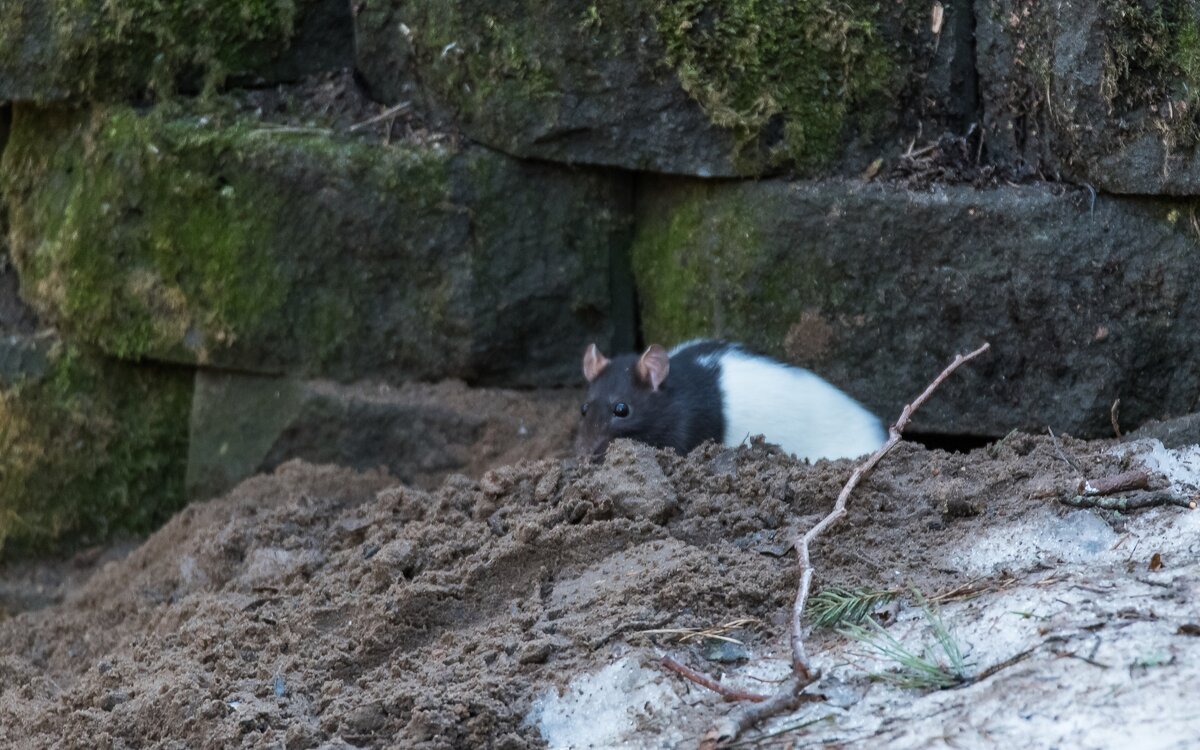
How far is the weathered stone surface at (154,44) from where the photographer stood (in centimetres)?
518

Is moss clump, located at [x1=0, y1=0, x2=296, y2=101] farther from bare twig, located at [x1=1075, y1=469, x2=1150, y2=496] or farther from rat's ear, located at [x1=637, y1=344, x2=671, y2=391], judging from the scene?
bare twig, located at [x1=1075, y1=469, x2=1150, y2=496]

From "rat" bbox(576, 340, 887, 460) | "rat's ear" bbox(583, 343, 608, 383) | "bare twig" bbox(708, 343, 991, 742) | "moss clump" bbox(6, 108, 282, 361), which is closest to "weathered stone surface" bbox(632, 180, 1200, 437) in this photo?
"rat" bbox(576, 340, 887, 460)

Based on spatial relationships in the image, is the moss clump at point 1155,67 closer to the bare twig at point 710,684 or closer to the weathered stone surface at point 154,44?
the bare twig at point 710,684

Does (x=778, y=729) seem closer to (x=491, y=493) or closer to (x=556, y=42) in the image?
(x=491, y=493)

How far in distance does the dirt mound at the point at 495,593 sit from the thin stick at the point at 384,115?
1666 millimetres

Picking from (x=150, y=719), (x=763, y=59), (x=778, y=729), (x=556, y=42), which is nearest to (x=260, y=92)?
(x=556, y=42)

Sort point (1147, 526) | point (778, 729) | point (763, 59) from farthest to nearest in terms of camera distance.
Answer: point (763, 59) → point (1147, 526) → point (778, 729)

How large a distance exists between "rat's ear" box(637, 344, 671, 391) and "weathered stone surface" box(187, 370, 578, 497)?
0.49 metres

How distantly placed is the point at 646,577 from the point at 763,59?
2307 millimetres

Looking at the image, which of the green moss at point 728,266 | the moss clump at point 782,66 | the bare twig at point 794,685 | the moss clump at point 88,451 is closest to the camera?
the bare twig at point 794,685

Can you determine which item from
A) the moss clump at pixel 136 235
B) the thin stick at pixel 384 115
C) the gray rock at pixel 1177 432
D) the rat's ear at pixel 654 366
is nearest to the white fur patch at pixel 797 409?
the rat's ear at pixel 654 366

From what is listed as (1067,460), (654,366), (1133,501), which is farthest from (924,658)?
(654,366)

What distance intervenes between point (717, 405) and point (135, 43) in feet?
8.86

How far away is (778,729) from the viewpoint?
273cm
